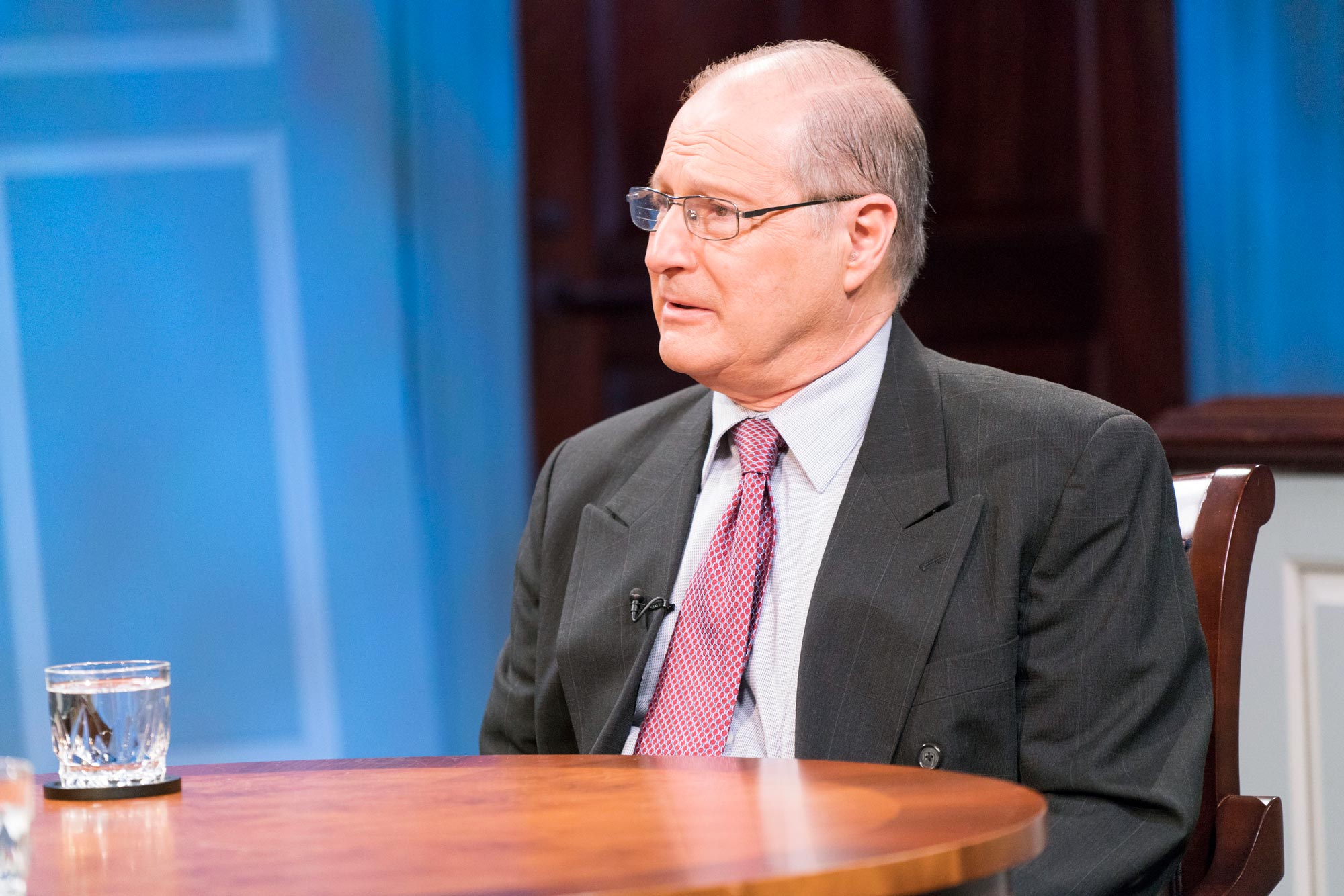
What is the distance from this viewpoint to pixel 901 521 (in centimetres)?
155

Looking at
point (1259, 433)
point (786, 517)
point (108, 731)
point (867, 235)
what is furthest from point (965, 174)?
point (108, 731)

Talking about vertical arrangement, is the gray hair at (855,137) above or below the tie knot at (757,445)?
above

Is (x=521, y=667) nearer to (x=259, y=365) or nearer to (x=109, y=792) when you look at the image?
(x=109, y=792)

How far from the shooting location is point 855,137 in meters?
1.73

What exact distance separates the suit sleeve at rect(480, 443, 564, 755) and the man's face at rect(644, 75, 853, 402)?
29cm

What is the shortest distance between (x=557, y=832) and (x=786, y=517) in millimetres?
707

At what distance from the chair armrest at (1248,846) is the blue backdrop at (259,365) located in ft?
7.10

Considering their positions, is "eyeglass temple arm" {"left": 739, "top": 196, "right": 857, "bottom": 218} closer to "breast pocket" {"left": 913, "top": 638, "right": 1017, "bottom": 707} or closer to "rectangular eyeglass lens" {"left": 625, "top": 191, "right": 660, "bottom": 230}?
"rectangular eyeglass lens" {"left": 625, "top": 191, "right": 660, "bottom": 230}

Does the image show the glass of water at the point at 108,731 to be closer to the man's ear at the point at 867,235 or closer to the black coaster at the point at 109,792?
the black coaster at the point at 109,792

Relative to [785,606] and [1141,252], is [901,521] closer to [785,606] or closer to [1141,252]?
[785,606]

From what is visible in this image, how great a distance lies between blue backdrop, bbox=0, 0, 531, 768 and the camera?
10.6ft

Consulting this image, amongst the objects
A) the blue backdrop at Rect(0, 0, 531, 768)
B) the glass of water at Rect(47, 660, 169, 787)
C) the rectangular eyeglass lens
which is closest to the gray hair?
the rectangular eyeglass lens

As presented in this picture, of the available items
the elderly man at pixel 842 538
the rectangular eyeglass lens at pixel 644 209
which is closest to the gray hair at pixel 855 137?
the elderly man at pixel 842 538

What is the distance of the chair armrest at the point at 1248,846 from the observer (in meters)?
1.44
